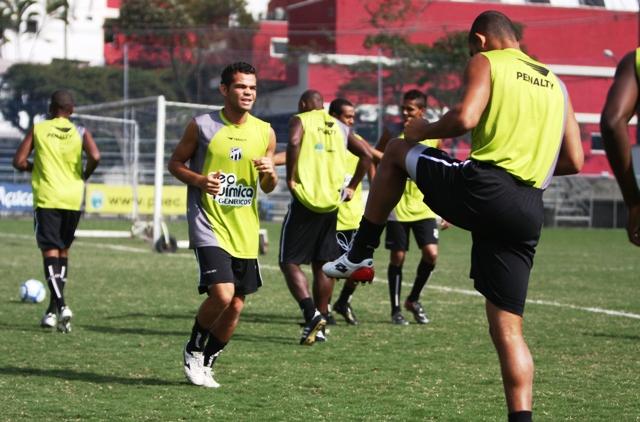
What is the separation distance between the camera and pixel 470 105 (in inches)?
211

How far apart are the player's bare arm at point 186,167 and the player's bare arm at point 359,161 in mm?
3081

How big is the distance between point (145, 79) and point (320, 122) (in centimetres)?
2866

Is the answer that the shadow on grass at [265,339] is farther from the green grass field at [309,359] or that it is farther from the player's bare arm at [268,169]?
the player's bare arm at [268,169]

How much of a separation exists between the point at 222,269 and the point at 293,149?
332cm

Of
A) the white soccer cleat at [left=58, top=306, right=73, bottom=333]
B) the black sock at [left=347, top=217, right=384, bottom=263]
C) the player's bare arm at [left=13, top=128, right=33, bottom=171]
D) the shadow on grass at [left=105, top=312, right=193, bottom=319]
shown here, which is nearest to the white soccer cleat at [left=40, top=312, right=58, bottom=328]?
the white soccer cleat at [left=58, top=306, right=73, bottom=333]

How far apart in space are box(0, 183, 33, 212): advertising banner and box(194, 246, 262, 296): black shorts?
94.2 feet

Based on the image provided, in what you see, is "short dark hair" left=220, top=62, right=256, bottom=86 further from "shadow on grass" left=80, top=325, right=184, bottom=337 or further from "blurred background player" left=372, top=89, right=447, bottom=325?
"blurred background player" left=372, top=89, right=447, bottom=325

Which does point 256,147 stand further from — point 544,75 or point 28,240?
point 28,240

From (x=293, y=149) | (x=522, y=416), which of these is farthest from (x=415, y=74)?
(x=522, y=416)

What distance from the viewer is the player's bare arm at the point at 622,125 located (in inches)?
175

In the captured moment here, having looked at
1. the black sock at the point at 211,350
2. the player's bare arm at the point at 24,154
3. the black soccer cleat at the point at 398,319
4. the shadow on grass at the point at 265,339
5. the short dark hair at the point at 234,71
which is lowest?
the black soccer cleat at the point at 398,319

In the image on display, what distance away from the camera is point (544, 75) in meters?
5.68

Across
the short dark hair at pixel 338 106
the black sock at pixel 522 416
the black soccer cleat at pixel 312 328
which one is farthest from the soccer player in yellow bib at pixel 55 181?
the black sock at pixel 522 416

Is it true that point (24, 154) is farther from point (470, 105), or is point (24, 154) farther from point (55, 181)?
point (470, 105)
